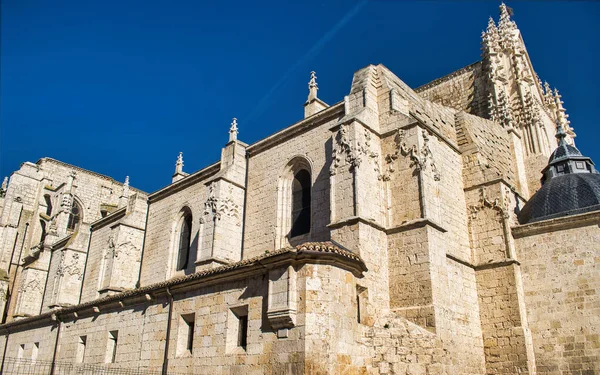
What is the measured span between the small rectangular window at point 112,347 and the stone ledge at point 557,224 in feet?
35.4

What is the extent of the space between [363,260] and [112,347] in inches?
273

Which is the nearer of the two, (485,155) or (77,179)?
(485,155)

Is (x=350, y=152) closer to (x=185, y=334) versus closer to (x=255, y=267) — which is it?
(x=255, y=267)

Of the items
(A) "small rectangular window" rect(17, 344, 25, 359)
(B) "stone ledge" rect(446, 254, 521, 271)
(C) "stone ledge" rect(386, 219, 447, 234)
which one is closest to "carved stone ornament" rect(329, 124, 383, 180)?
(C) "stone ledge" rect(386, 219, 447, 234)

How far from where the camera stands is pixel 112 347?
12984 millimetres

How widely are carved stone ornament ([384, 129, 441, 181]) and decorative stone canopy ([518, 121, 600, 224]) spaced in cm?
358

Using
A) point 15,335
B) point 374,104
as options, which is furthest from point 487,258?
point 15,335

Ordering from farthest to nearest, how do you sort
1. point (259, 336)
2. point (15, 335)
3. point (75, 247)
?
point (75, 247) < point (15, 335) < point (259, 336)

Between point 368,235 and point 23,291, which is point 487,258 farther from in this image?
point 23,291

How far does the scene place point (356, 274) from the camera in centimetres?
1007

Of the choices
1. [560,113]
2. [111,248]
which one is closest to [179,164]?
[111,248]

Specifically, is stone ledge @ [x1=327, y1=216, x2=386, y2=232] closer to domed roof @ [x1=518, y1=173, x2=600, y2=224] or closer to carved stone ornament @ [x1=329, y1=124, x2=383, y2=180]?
carved stone ornament @ [x1=329, y1=124, x2=383, y2=180]

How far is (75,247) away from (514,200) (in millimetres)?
17669

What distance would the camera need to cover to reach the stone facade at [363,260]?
9.41 m
